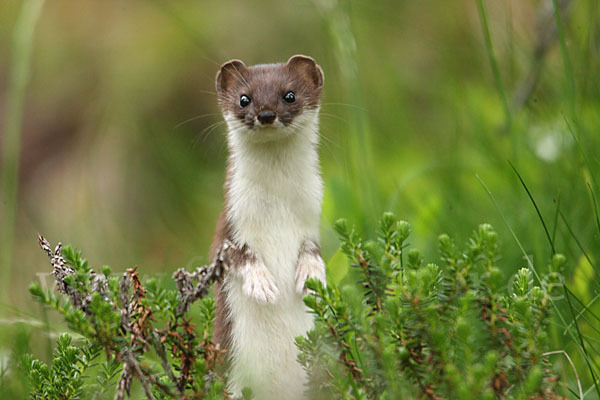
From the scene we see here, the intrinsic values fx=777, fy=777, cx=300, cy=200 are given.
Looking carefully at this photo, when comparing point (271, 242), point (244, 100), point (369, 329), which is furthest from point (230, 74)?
point (369, 329)

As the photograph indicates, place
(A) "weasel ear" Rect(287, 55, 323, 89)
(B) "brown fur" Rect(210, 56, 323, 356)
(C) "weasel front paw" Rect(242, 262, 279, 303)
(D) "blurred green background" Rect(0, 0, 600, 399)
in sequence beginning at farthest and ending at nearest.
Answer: (D) "blurred green background" Rect(0, 0, 600, 399) → (A) "weasel ear" Rect(287, 55, 323, 89) → (B) "brown fur" Rect(210, 56, 323, 356) → (C) "weasel front paw" Rect(242, 262, 279, 303)

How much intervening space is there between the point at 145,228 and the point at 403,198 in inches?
101

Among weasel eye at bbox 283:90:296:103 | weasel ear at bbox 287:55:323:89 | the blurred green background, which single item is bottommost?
weasel eye at bbox 283:90:296:103

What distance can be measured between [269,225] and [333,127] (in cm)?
247

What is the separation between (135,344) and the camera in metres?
→ 1.83

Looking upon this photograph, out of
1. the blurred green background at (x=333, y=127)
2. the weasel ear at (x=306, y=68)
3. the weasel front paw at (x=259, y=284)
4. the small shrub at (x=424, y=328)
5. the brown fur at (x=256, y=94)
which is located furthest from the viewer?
the blurred green background at (x=333, y=127)

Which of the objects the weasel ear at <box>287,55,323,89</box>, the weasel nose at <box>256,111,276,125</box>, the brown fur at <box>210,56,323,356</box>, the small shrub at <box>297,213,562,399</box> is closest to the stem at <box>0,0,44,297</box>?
the brown fur at <box>210,56,323,356</box>

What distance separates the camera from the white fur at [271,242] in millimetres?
2391

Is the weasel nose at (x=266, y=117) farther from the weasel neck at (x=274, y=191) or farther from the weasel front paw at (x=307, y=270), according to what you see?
the weasel front paw at (x=307, y=270)

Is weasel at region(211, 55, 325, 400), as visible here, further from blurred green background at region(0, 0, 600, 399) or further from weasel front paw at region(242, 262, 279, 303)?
blurred green background at region(0, 0, 600, 399)

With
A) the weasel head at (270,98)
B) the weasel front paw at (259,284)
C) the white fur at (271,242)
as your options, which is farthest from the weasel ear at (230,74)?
the weasel front paw at (259,284)

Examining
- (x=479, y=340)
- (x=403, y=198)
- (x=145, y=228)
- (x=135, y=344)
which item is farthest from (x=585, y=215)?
(x=145, y=228)

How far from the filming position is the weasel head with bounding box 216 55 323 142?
2436mm

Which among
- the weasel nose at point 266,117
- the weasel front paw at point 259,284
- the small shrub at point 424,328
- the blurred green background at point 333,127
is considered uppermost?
the blurred green background at point 333,127
